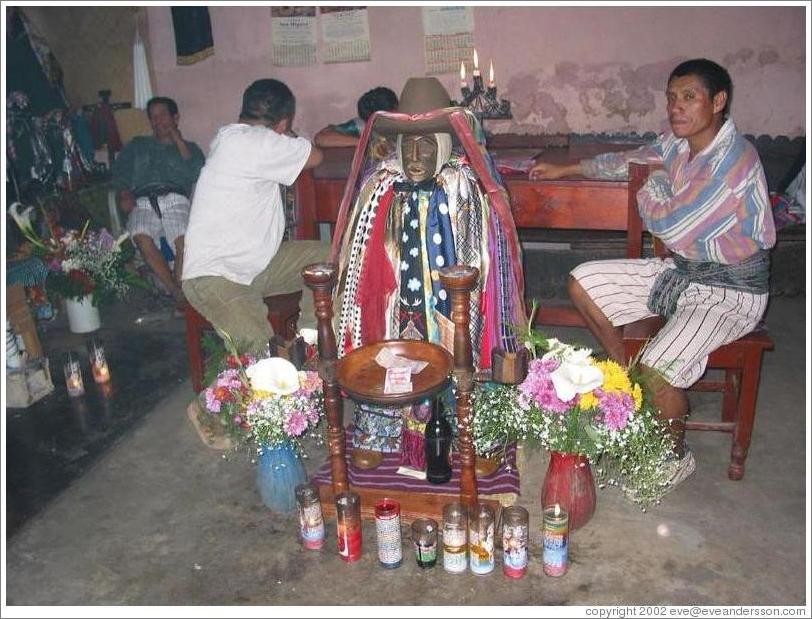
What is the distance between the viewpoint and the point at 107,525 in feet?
12.6

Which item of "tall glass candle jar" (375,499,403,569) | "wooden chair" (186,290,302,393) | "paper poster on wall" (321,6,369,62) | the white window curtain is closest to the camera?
"tall glass candle jar" (375,499,403,569)

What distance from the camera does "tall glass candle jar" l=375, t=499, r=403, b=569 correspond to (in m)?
3.28

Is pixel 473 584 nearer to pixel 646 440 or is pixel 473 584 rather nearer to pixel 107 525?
pixel 646 440

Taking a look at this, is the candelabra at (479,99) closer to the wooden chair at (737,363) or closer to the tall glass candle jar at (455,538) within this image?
the wooden chair at (737,363)

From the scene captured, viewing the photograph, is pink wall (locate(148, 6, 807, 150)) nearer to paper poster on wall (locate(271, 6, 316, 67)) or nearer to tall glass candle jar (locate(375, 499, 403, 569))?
paper poster on wall (locate(271, 6, 316, 67))

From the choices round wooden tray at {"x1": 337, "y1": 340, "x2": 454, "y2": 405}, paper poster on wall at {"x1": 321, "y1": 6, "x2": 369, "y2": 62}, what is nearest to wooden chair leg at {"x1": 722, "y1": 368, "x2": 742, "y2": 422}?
round wooden tray at {"x1": 337, "y1": 340, "x2": 454, "y2": 405}

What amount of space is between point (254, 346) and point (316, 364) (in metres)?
0.85

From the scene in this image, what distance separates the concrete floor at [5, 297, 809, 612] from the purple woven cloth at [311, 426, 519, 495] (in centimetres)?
20

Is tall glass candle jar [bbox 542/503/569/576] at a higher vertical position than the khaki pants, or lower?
lower

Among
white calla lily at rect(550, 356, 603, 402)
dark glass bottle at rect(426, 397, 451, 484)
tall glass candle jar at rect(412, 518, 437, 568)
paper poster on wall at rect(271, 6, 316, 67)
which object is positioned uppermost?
paper poster on wall at rect(271, 6, 316, 67)

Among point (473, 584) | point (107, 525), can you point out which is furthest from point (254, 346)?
point (473, 584)

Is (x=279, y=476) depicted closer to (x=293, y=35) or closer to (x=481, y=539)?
(x=481, y=539)

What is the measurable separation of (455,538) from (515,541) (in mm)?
249

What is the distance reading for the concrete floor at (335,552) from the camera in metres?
3.23
